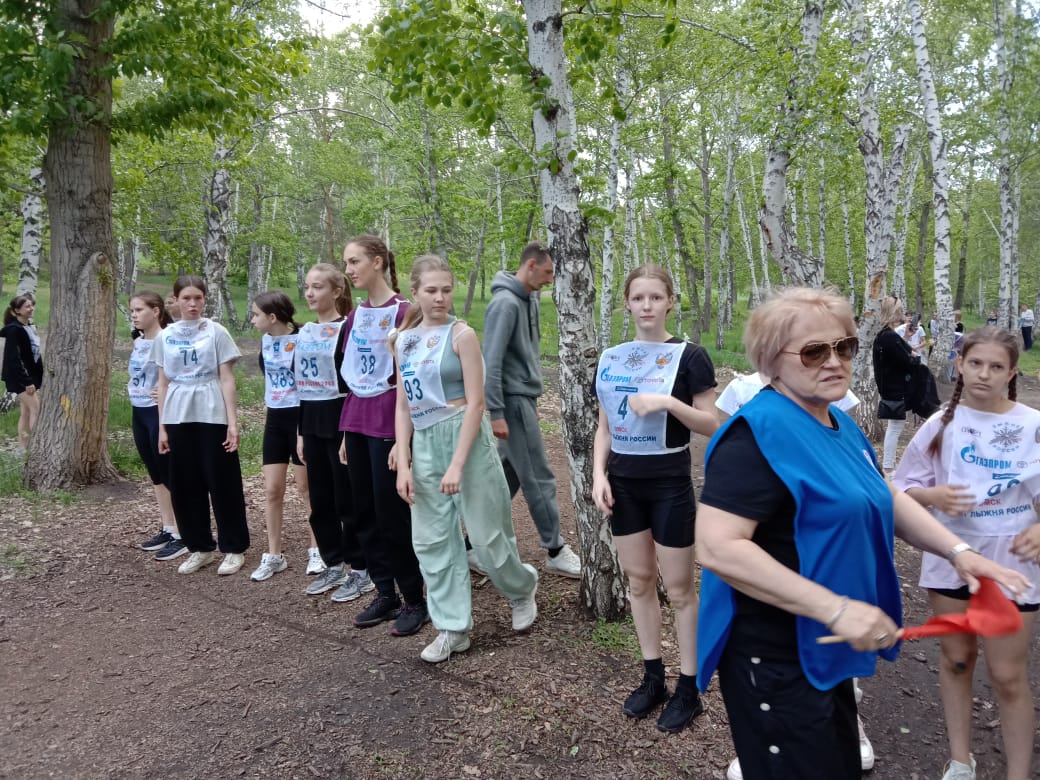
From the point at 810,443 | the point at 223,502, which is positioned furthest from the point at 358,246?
the point at 810,443

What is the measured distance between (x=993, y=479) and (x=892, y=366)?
211 inches

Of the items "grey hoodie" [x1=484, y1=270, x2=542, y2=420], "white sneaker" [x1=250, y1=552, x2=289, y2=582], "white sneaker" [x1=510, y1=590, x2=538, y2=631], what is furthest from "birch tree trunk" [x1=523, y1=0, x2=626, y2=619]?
"white sneaker" [x1=250, y1=552, x2=289, y2=582]

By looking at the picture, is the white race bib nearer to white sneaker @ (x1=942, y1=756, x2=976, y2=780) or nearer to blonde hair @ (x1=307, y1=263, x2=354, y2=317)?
blonde hair @ (x1=307, y1=263, x2=354, y2=317)

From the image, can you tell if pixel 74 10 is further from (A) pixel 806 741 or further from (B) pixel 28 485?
(A) pixel 806 741

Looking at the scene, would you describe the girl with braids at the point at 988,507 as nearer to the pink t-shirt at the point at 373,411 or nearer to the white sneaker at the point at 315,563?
the pink t-shirt at the point at 373,411

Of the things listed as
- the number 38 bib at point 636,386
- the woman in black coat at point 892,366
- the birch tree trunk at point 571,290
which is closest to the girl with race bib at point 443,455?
the birch tree trunk at point 571,290

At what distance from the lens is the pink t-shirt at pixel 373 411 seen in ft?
12.8

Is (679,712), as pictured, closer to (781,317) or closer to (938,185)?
(781,317)

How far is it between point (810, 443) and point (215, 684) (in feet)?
11.0

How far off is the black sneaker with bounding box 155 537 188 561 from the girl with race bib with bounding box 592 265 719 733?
161 inches

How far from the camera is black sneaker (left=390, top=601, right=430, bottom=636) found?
3973 millimetres

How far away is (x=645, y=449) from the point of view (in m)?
2.95

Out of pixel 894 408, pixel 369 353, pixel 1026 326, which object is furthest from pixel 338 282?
pixel 1026 326

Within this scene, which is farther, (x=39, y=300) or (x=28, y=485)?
(x=39, y=300)
